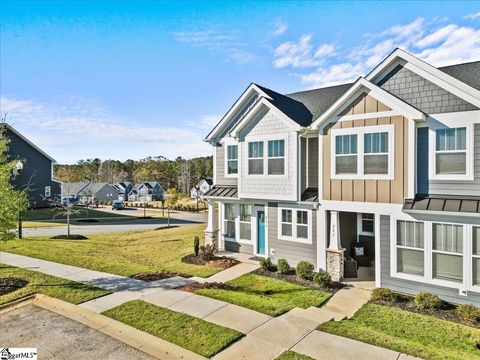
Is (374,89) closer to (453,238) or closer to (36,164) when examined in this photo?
(453,238)

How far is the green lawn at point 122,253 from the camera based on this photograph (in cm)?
1325

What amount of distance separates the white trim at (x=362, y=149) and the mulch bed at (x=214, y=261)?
5716 millimetres

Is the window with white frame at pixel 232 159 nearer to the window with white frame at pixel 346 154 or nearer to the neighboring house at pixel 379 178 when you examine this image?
the neighboring house at pixel 379 178

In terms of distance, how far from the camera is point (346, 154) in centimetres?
1155

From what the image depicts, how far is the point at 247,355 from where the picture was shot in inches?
249

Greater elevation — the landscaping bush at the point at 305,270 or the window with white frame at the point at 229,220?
the window with white frame at the point at 229,220

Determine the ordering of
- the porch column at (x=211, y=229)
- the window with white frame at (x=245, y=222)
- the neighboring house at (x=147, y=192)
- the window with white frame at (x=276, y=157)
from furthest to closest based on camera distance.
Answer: the neighboring house at (x=147, y=192), the porch column at (x=211, y=229), the window with white frame at (x=245, y=222), the window with white frame at (x=276, y=157)

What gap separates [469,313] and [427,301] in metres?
1.03

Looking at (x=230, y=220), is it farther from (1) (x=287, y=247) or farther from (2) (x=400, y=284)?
(2) (x=400, y=284)

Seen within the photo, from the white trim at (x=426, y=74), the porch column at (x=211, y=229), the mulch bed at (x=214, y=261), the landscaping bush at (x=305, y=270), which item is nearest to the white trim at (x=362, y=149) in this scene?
the white trim at (x=426, y=74)

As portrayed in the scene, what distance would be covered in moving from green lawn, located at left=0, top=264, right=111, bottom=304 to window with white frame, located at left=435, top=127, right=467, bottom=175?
1131 centimetres

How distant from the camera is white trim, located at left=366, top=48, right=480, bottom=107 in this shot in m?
9.39

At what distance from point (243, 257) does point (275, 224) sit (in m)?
2.41

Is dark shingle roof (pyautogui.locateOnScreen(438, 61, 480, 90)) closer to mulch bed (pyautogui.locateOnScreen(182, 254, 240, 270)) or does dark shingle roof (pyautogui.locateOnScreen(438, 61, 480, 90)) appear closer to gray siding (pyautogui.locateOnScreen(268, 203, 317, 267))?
gray siding (pyautogui.locateOnScreen(268, 203, 317, 267))
